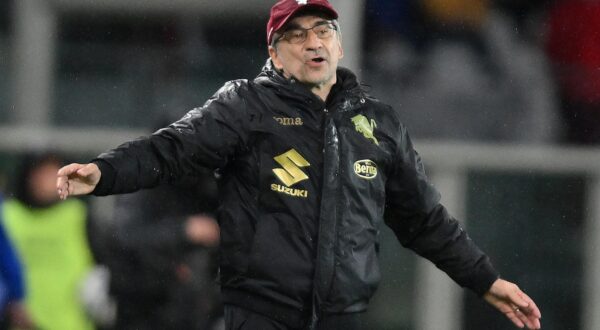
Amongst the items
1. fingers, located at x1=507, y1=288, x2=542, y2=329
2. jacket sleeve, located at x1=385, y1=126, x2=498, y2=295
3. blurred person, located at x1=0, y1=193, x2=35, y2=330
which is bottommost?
blurred person, located at x1=0, y1=193, x2=35, y2=330

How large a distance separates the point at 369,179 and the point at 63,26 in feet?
16.9

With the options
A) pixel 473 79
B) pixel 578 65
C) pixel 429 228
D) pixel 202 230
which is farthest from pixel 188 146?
pixel 578 65

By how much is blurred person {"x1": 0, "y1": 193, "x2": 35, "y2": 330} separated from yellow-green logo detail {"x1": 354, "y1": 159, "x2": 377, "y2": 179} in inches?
145

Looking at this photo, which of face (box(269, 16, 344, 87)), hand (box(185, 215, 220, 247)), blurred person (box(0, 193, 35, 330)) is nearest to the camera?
face (box(269, 16, 344, 87))

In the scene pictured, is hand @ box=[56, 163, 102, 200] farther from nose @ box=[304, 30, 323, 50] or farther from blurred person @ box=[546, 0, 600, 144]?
blurred person @ box=[546, 0, 600, 144]

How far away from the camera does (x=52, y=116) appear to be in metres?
9.48

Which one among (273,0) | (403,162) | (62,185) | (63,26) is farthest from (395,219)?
(63,26)

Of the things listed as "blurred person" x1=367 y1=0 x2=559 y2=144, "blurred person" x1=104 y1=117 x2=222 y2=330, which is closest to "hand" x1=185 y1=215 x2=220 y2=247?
"blurred person" x1=104 y1=117 x2=222 y2=330

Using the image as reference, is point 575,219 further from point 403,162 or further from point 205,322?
point 403,162

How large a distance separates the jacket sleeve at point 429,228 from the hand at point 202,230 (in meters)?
2.32

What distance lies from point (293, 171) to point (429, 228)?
24.1 inches

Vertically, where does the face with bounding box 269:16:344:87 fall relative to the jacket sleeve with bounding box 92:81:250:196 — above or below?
above

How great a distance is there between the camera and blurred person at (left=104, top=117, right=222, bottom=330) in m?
7.35

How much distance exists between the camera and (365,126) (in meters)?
4.82
